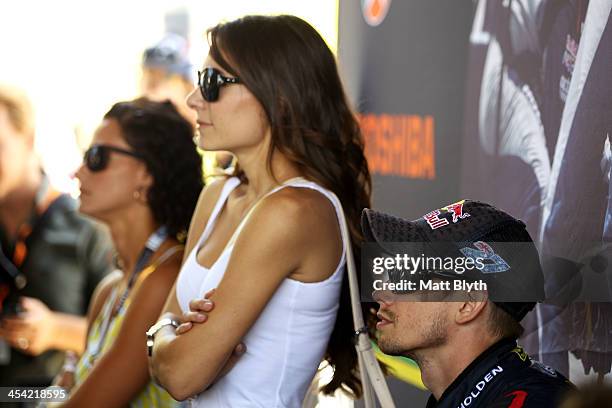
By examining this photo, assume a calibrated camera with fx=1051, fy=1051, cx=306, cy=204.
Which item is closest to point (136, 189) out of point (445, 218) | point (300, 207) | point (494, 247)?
point (300, 207)

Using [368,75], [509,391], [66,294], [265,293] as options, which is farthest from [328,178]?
[66,294]

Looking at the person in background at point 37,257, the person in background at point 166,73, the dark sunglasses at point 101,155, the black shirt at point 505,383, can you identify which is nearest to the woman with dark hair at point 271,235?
the black shirt at point 505,383

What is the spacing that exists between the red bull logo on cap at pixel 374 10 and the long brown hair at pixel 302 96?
1158mm

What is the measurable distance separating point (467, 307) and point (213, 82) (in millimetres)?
944

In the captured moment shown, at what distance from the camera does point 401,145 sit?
3541mm

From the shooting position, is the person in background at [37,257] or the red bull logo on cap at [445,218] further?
the person in background at [37,257]

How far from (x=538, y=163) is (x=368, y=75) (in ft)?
4.51

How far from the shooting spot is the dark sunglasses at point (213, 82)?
2.54 metres

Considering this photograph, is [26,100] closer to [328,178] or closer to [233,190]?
[233,190]

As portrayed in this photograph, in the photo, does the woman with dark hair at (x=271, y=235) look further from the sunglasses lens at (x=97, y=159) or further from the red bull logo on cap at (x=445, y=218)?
the sunglasses lens at (x=97, y=159)

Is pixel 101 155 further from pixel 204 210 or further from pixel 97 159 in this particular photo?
pixel 204 210

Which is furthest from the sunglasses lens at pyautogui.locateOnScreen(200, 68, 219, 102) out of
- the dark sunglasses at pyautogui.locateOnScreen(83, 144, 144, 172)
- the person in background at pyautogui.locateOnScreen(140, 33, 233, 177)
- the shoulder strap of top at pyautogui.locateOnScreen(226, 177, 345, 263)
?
the person in background at pyautogui.locateOnScreen(140, 33, 233, 177)

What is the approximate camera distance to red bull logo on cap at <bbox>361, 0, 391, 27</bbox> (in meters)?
3.69

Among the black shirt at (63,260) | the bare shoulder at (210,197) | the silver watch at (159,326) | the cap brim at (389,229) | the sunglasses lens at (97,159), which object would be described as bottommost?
the black shirt at (63,260)
